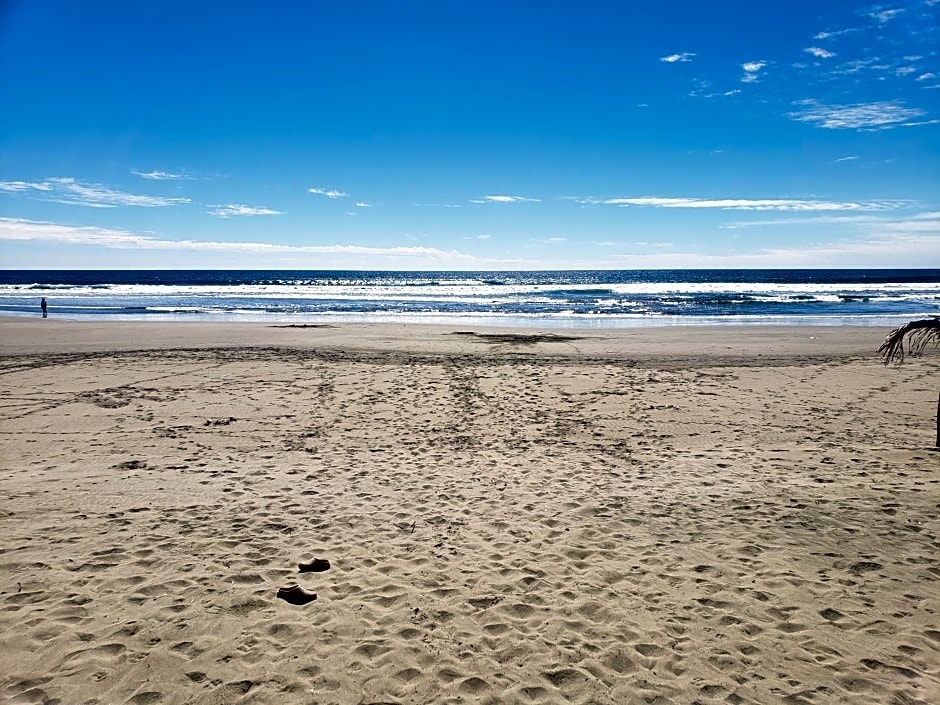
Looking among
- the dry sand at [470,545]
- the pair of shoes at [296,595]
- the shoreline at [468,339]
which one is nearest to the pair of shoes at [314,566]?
the dry sand at [470,545]

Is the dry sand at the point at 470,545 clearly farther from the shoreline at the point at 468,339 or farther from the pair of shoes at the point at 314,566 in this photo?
the shoreline at the point at 468,339

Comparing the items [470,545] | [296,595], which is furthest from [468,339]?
[296,595]

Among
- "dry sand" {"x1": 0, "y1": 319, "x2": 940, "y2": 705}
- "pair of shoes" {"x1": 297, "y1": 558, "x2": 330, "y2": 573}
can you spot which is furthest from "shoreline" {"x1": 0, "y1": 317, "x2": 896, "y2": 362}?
"pair of shoes" {"x1": 297, "y1": 558, "x2": 330, "y2": 573}

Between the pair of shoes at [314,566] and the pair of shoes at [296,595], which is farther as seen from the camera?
the pair of shoes at [314,566]

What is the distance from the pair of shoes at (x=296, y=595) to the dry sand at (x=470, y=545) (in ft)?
0.24

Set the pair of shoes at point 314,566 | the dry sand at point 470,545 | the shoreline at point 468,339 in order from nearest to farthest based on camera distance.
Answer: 1. the dry sand at point 470,545
2. the pair of shoes at point 314,566
3. the shoreline at point 468,339

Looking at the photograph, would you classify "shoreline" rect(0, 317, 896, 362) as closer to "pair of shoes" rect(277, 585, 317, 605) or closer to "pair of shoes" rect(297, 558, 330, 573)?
"pair of shoes" rect(297, 558, 330, 573)

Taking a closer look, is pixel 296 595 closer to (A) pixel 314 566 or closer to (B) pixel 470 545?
(A) pixel 314 566

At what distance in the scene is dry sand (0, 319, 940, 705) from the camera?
3.93 meters

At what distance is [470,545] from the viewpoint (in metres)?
5.79

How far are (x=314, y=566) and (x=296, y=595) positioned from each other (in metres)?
0.52

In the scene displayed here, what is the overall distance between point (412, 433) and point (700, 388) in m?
7.01

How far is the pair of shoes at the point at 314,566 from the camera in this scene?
17.2ft

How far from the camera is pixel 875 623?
447 centimetres
